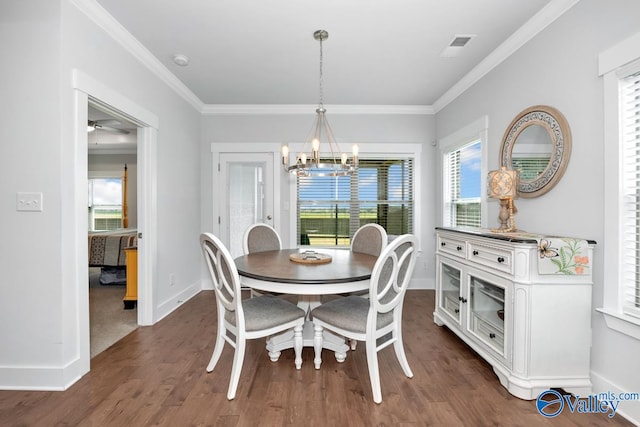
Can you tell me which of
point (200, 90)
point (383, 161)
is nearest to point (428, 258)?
point (383, 161)

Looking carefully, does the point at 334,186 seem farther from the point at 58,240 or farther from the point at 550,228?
the point at 58,240

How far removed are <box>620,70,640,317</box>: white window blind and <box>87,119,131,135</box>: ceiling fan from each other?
5.89m

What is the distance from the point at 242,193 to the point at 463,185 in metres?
2.88

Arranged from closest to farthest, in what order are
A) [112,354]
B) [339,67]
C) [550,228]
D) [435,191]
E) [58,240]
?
[58,240]
[550,228]
[112,354]
[339,67]
[435,191]

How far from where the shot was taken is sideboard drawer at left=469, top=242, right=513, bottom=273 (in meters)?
1.88

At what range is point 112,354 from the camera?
236 cm

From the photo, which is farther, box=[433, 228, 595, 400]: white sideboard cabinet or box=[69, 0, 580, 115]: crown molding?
box=[69, 0, 580, 115]: crown molding

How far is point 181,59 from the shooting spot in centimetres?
285

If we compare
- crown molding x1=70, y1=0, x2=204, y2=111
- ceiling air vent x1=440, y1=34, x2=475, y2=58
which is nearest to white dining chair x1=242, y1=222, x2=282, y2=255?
crown molding x1=70, y1=0, x2=204, y2=111

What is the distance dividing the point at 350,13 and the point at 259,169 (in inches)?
98.3

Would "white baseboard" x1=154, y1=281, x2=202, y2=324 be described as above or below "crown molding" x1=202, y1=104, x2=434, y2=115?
below

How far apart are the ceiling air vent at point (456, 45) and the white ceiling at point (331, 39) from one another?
0.14 feet

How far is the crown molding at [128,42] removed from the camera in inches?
82.5

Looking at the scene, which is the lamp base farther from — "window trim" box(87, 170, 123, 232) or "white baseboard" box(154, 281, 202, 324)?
"window trim" box(87, 170, 123, 232)
